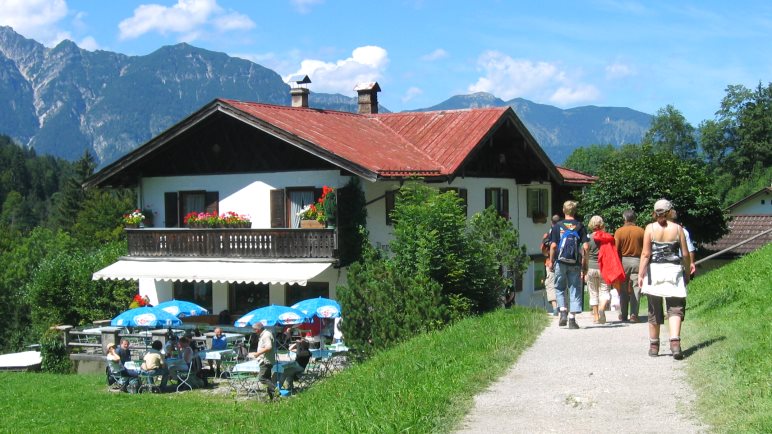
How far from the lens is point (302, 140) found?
25250mm

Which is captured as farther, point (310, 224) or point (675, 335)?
point (310, 224)

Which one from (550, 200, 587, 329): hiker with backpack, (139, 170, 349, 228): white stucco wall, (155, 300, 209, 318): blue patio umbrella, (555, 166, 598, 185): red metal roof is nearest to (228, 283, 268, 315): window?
(139, 170, 349, 228): white stucco wall

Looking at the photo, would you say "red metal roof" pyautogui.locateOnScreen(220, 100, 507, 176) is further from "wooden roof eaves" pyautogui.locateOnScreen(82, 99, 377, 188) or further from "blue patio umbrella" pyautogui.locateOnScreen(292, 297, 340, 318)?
"blue patio umbrella" pyautogui.locateOnScreen(292, 297, 340, 318)

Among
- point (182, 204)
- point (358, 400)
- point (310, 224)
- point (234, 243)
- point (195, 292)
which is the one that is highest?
point (182, 204)

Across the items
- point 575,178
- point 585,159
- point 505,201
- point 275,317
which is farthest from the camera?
point 585,159

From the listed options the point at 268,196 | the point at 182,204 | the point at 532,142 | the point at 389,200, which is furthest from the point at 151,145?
the point at 532,142

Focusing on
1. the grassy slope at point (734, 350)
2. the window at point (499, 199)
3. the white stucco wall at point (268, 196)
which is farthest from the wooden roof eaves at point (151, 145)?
the grassy slope at point (734, 350)

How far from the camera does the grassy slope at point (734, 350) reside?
8086 mm

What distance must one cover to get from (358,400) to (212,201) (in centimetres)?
1948

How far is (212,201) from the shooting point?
93.6ft

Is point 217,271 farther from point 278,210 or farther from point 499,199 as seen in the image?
point 499,199

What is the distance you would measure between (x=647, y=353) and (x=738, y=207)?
52.1 m

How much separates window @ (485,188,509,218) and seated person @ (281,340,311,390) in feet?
36.8

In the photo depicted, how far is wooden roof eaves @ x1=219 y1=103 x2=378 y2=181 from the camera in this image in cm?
2445
